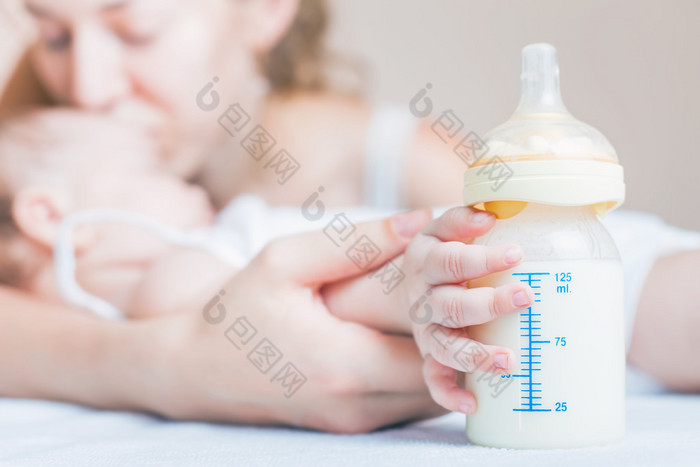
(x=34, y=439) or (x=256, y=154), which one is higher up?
(x=256, y=154)

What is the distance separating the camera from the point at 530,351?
0.49 meters

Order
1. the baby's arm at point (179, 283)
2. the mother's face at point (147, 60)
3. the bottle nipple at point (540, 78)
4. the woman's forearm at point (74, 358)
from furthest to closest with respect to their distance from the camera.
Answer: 1. the mother's face at point (147, 60)
2. the baby's arm at point (179, 283)
3. the woman's forearm at point (74, 358)
4. the bottle nipple at point (540, 78)

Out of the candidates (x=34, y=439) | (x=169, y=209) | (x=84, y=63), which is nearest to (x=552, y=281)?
(x=34, y=439)

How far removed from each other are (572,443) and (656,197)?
3.82 ft

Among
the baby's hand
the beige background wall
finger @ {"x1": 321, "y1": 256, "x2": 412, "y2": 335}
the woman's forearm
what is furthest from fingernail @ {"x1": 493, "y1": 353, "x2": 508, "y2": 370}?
the beige background wall

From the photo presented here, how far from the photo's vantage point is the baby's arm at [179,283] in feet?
2.68

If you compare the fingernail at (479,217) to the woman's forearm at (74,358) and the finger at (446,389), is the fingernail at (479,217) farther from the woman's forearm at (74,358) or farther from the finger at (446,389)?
the woman's forearm at (74,358)

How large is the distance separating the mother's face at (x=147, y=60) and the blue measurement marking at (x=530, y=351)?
3.33 feet

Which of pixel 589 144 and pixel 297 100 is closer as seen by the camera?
pixel 589 144

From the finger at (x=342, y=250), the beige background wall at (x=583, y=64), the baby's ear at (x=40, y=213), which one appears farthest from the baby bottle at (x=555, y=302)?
the beige background wall at (x=583, y=64)

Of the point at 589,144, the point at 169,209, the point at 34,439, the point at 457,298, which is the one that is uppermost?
the point at 169,209

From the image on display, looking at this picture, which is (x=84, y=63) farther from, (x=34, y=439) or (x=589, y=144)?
(x=589, y=144)

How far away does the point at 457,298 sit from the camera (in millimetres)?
484

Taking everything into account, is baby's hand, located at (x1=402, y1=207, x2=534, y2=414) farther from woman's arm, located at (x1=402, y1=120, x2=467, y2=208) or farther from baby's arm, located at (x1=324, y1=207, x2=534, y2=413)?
woman's arm, located at (x1=402, y1=120, x2=467, y2=208)
